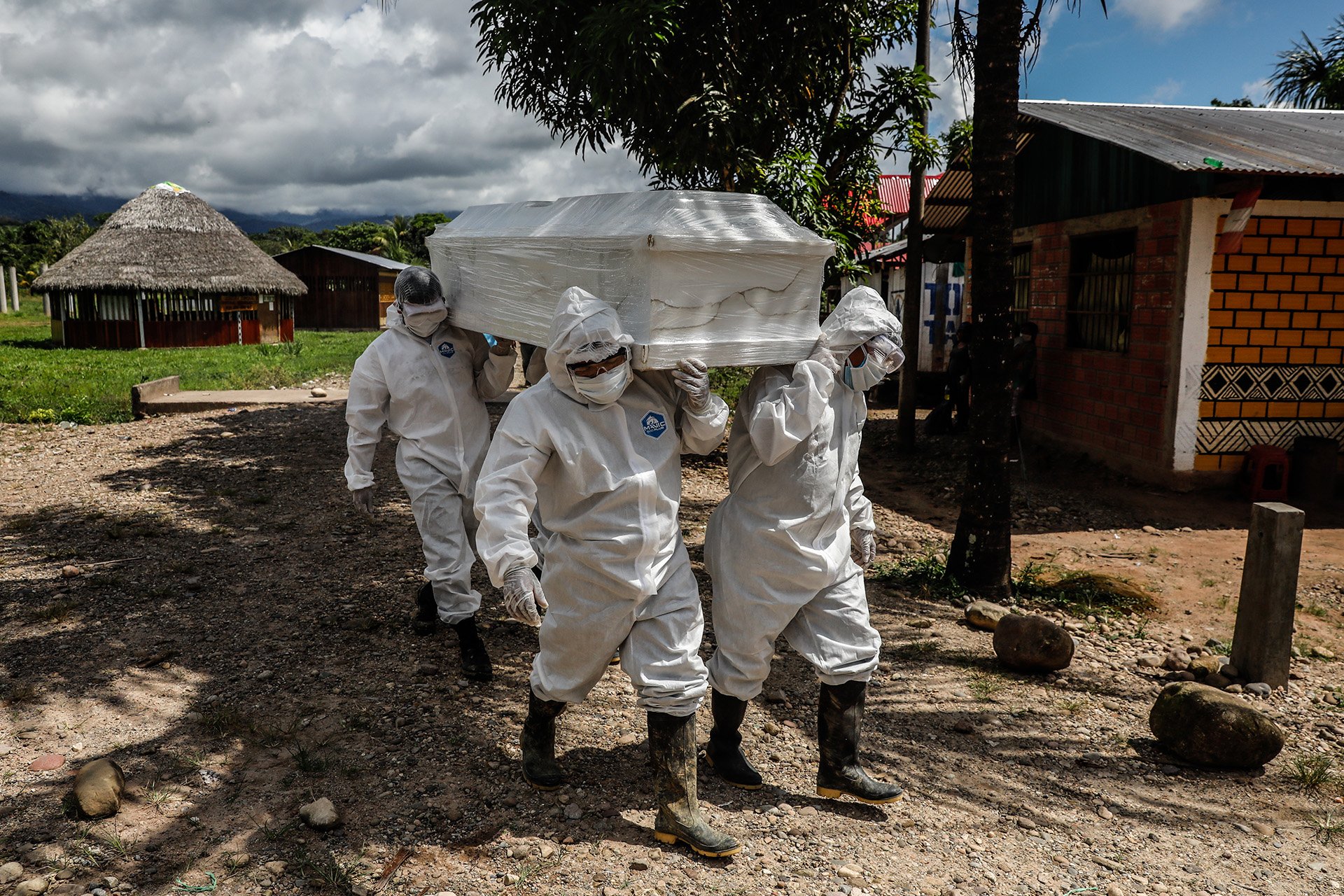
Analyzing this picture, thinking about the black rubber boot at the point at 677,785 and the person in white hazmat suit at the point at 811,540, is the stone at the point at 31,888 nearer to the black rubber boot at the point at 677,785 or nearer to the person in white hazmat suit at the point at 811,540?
the black rubber boot at the point at 677,785

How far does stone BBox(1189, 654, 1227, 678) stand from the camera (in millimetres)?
4293

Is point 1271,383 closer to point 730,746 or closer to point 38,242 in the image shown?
point 730,746

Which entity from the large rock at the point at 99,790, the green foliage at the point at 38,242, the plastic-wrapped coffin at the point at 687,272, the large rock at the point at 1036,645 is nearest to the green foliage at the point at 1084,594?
the large rock at the point at 1036,645

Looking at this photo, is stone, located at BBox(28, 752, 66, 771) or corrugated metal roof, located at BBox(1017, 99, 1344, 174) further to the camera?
corrugated metal roof, located at BBox(1017, 99, 1344, 174)

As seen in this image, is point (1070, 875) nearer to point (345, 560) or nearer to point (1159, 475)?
point (345, 560)

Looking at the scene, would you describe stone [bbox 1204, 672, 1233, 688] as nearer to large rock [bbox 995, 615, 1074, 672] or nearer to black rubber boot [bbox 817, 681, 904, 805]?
large rock [bbox 995, 615, 1074, 672]

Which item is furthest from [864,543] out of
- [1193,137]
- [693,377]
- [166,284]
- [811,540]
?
[166,284]

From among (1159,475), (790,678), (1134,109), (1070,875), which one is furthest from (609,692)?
(1134,109)

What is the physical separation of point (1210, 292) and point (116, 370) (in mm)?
15530

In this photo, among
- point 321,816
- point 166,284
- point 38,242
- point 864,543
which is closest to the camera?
point 321,816

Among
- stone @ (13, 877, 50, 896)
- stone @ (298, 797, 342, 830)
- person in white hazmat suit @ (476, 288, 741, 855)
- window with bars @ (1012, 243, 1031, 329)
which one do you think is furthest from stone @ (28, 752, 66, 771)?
window with bars @ (1012, 243, 1031, 329)

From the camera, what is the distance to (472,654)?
3975 mm

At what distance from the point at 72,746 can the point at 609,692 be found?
6.55 feet

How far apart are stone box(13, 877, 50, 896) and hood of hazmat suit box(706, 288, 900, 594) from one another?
2100 mm
